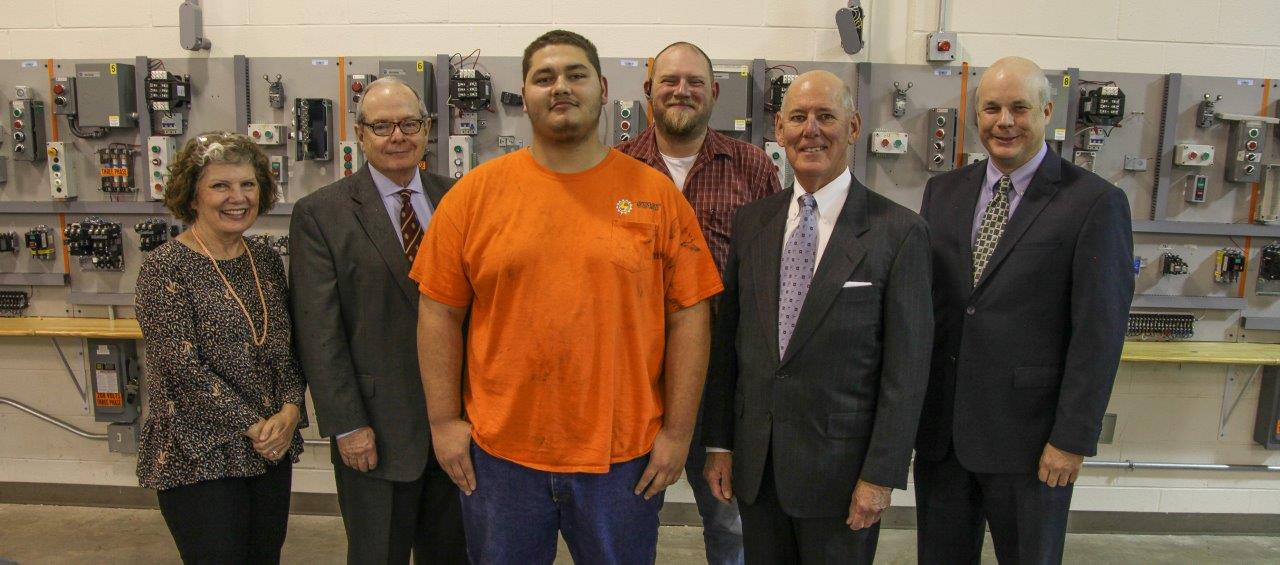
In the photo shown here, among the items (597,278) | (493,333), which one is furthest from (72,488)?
(597,278)

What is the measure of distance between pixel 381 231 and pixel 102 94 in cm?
246

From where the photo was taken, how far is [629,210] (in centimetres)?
146

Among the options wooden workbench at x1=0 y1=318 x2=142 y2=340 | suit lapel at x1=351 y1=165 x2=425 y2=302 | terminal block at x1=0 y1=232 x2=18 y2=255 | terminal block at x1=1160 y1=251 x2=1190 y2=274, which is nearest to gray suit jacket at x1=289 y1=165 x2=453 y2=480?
suit lapel at x1=351 y1=165 x2=425 y2=302

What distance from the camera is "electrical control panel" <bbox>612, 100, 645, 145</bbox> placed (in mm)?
3186

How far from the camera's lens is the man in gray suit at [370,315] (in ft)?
5.80

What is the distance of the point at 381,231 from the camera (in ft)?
5.88

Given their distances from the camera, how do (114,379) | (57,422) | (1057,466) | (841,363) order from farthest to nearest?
(57,422) < (114,379) < (1057,466) < (841,363)

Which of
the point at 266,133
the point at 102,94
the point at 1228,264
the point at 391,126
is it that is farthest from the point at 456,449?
the point at 1228,264

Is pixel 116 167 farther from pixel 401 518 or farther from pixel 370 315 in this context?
pixel 401 518

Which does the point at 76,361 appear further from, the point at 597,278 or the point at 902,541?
the point at 902,541

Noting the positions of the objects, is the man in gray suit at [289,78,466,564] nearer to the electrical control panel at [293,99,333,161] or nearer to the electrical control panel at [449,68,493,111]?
the electrical control panel at [449,68,493,111]

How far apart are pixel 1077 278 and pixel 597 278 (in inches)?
44.9

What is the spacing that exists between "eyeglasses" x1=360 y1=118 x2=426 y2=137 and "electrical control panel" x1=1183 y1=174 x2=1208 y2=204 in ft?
11.5

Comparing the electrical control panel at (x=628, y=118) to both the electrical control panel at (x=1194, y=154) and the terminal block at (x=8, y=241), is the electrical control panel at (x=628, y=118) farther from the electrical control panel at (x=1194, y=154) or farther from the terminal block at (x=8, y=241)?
the terminal block at (x=8, y=241)
